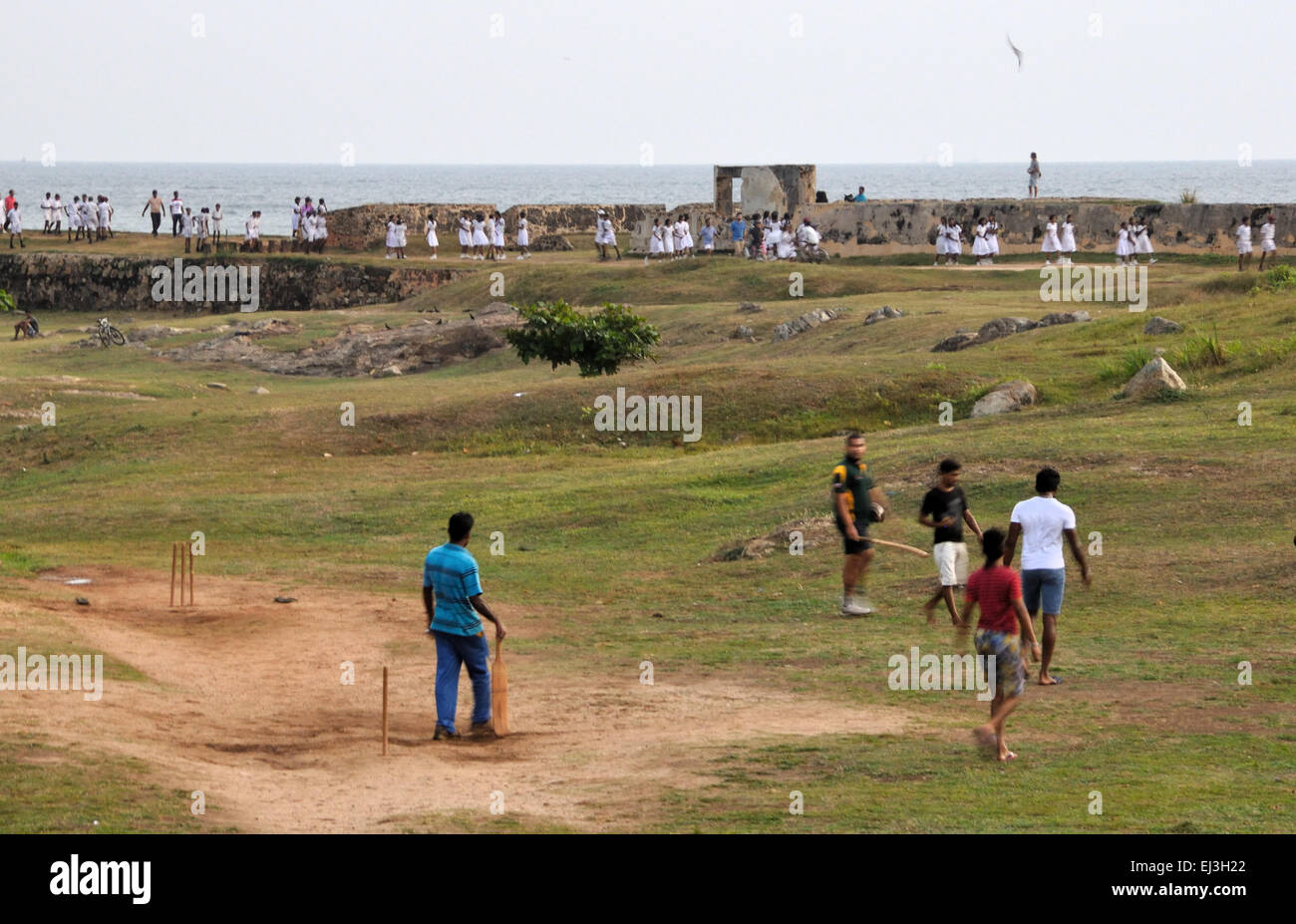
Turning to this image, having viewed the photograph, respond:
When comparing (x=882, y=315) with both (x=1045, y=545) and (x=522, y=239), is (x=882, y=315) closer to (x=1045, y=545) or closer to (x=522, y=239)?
(x=1045, y=545)

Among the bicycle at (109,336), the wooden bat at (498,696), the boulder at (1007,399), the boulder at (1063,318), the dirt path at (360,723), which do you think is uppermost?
the boulder at (1063,318)

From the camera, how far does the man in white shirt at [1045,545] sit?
11961 mm

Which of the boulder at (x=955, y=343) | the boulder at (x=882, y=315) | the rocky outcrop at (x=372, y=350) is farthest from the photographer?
the rocky outcrop at (x=372, y=350)

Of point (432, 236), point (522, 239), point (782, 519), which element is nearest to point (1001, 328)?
point (782, 519)

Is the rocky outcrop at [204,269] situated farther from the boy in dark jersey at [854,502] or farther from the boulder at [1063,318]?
the boy in dark jersey at [854,502]

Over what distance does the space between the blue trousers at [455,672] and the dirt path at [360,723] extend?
0.23 m

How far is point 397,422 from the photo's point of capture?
26.4 m

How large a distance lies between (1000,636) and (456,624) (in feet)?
11.9

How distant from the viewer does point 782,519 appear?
1886 cm

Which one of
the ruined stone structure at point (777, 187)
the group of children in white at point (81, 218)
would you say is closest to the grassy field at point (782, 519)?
the ruined stone structure at point (777, 187)

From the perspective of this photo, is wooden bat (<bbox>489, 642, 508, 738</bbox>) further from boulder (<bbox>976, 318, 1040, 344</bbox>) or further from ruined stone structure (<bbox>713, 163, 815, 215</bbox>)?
ruined stone structure (<bbox>713, 163, 815, 215</bbox>)

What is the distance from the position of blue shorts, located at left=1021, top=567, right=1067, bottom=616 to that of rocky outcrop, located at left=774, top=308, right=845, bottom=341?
2021cm

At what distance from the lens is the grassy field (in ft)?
32.4

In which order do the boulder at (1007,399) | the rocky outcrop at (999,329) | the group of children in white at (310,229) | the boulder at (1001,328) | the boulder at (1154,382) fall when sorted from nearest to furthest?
the boulder at (1154,382)
the boulder at (1007,399)
the rocky outcrop at (999,329)
the boulder at (1001,328)
the group of children in white at (310,229)
